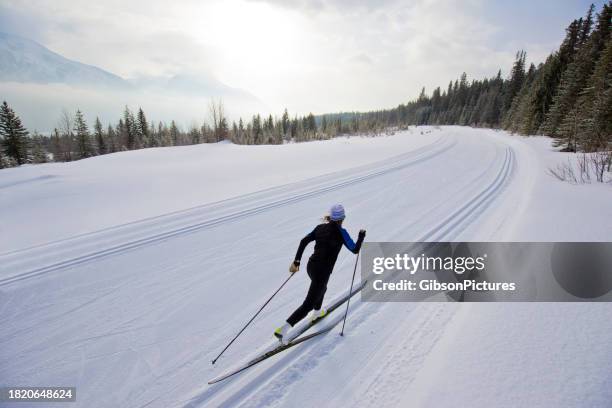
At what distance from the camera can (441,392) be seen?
2506 mm

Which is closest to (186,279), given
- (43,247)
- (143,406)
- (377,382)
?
(143,406)

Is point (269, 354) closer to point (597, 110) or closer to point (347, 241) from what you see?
point (347, 241)

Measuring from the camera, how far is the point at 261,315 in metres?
3.81

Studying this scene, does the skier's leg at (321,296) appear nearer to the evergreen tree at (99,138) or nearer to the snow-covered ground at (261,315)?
the snow-covered ground at (261,315)

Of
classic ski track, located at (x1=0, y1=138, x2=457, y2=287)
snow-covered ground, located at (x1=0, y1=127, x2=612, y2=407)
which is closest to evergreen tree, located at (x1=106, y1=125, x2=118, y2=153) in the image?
snow-covered ground, located at (x1=0, y1=127, x2=612, y2=407)

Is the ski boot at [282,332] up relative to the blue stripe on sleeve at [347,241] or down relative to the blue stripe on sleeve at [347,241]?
down

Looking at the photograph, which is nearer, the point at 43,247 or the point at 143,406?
the point at 143,406

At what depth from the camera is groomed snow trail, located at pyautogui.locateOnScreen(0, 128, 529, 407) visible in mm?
2842

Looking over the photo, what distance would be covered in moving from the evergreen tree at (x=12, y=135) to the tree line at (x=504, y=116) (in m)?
0.10

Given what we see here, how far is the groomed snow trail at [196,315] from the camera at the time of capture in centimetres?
284

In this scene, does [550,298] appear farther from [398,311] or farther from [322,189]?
[322,189]

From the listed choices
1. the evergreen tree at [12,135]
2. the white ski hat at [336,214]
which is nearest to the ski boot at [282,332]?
the white ski hat at [336,214]

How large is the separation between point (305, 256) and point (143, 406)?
3404 mm

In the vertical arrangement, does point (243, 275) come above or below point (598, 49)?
below
